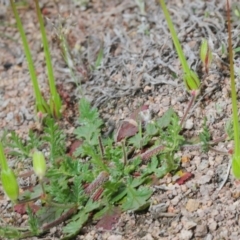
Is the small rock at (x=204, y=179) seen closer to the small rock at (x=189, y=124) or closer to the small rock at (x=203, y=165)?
the small rock at (x=203, y=165)

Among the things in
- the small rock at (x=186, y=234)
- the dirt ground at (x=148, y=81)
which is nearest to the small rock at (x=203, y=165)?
the dirt ground at (x=148, y=81)

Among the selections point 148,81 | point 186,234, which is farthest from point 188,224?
point 148,81

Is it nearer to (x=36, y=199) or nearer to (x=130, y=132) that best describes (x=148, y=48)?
(x=130, y=132)

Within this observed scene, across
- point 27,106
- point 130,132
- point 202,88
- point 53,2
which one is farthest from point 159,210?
point 53,2

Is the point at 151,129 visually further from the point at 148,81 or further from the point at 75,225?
the point at 75,225

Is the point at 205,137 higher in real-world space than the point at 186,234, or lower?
higher
